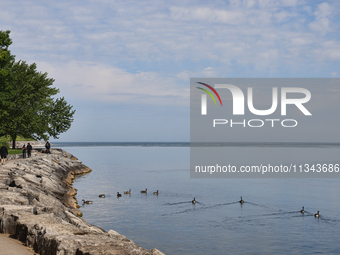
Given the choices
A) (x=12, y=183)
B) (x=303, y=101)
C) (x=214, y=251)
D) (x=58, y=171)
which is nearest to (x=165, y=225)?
(x=214, y=251)

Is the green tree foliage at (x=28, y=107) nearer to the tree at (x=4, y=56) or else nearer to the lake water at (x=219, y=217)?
the tree at (x=4, y=56)

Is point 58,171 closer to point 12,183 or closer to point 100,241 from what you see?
point 12,183

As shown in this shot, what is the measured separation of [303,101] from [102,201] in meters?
21.1

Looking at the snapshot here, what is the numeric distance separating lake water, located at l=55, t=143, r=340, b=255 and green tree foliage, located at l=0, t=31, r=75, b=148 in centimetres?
1312

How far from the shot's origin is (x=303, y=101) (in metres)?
33.5

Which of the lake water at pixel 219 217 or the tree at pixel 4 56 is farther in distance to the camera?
the tree at pixel 4 56

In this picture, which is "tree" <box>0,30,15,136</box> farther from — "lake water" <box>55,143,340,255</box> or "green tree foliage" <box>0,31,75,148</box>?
"lake water" <box>55,143,340,255</box>

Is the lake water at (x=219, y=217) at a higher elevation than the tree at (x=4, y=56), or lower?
lower

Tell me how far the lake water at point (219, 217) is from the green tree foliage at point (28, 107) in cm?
1312

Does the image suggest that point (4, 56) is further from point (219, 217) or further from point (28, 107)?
point (219, 217)

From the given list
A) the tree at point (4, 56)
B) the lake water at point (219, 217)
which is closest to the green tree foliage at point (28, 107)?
the tree at point (4, 56)

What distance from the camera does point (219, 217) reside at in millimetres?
26531

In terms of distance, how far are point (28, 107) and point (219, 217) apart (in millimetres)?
37221

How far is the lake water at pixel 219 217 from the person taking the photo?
65.9 feet
